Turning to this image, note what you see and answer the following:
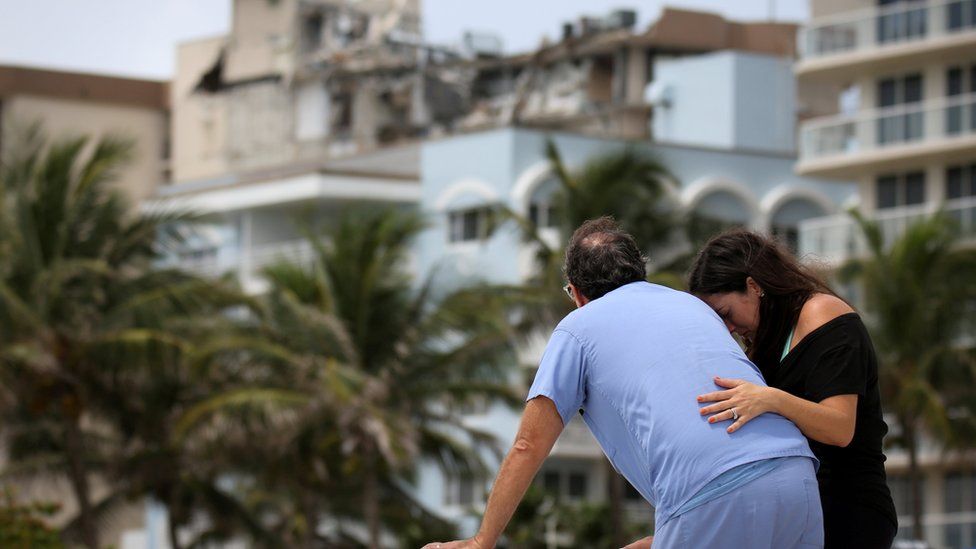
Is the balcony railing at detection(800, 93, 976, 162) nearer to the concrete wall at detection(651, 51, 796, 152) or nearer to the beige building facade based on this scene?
the concrete wall at detection(651, 51, 796, 152)

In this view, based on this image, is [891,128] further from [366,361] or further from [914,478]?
[366,361]

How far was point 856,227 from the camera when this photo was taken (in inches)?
1999

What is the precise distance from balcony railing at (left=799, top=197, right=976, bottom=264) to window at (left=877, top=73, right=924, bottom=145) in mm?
→ 1798

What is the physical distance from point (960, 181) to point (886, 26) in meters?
4.42

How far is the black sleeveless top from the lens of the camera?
5766 millimetres

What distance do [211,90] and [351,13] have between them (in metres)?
6.11

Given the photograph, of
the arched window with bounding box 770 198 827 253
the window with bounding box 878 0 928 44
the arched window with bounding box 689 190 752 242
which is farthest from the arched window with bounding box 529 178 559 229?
the window with bounding box 878 0 928 44

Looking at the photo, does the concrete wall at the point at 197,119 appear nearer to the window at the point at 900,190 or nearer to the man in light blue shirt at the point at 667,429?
the window at the point at 900,190

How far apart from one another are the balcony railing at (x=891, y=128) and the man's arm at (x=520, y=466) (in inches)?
1824

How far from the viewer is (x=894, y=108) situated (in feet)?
174

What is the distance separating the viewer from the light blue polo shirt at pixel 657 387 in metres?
5.38

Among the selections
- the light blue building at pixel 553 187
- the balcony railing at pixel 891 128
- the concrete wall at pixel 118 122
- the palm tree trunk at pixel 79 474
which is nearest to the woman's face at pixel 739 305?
the palm tree trunk at pixel 79 474

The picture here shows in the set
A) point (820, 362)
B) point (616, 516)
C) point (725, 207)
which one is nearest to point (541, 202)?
point (725, 207)

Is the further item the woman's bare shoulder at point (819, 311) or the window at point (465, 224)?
the window at point (465, 224)
